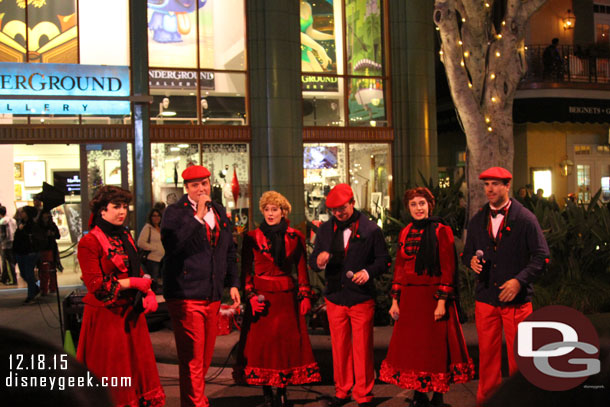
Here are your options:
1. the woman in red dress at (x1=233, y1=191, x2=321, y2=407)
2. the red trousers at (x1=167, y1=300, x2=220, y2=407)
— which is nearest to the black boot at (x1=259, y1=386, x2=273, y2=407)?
the woman in red dress at (x1=233, y1=191, x2=321, y2=407)

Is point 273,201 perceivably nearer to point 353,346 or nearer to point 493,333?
point 353,346

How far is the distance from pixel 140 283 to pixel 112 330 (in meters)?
0.43

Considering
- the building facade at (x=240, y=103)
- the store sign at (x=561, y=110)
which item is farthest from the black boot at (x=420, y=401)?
the store sign at (x=561, y=110)

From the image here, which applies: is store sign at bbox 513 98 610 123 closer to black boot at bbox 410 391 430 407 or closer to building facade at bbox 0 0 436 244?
building facade at bbox 0 0 436 244

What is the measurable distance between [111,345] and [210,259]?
119 centimetres

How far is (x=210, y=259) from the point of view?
591 centimetres

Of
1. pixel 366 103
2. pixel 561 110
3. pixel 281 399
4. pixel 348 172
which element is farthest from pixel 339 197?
pixel 561 110

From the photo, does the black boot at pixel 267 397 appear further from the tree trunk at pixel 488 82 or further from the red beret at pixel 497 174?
the tree trunk at pixel 488 82

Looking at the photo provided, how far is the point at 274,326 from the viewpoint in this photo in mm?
6137

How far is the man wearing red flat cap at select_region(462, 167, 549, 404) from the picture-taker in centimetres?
567

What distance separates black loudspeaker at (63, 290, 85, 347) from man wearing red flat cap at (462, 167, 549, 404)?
4.40m

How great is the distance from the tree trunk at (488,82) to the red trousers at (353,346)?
14.9ft

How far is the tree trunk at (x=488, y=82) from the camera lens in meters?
10.1

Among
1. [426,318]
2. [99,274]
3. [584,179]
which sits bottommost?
[426,318]
